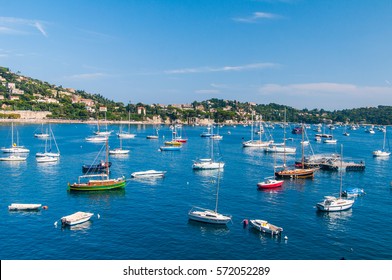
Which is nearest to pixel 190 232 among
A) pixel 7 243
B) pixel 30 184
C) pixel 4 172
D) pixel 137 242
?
pixel 137 242

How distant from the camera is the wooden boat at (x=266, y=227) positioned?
118 feet

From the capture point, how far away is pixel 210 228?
3809 cm

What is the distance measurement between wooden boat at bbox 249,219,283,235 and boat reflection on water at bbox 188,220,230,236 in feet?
9.22

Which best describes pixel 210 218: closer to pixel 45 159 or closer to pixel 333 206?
pixel 333 206

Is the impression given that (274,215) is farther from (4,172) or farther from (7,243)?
(4,172)

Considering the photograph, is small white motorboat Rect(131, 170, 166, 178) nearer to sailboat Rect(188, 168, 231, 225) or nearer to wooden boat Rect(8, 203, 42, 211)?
wooden boat Rect(8, 203, 42, 211)

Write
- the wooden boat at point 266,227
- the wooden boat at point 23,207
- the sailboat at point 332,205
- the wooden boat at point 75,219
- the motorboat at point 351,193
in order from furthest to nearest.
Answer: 1. the motorboat at point 351,193
2. the sailboat at point 332,205
3. the wooden boat at point 23,207
4. the wooden boat at point 75,219
5. the wooden boat at point 266,227

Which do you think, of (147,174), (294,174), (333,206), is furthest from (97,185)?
(294,174)

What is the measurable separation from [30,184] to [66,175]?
8417 mm

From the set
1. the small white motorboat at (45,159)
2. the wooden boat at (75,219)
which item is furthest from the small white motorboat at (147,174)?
the small white motorboat at (45,159)

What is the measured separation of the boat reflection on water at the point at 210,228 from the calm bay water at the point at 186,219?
0.33 feet

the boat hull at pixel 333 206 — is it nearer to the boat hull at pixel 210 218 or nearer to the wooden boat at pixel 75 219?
the boat hull at pixel 210 218

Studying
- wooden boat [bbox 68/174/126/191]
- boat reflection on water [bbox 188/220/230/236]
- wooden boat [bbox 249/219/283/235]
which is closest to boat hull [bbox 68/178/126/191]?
wooden boat [bbox 68/174/126/191]

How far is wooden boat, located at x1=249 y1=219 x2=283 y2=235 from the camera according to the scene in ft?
118
